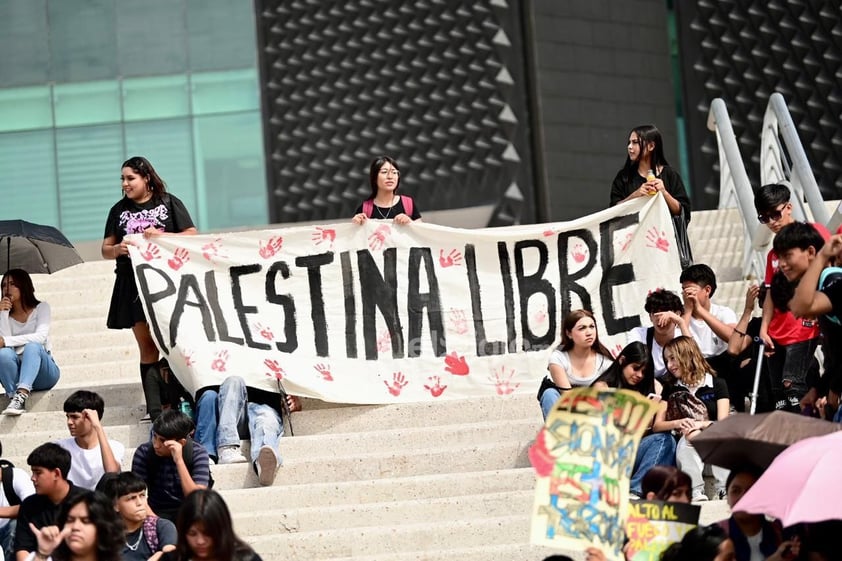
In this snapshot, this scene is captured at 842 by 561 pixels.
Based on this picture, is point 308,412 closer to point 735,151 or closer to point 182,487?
point 182,487

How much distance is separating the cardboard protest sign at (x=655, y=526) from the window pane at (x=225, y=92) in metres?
11.7

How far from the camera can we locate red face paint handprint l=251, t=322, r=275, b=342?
9766 millimetres

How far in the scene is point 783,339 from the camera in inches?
337

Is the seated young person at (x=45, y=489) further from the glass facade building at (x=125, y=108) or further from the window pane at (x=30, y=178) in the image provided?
the window pane at (x=30, y=178)

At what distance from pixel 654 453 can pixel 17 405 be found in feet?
12.3

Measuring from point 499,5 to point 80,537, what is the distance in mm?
11402

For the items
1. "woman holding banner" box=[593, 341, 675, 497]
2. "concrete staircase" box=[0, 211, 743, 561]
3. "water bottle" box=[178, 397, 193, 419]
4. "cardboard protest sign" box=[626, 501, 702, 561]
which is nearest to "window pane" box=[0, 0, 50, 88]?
"concrete staircase" box=[0, 211, 743, 561]

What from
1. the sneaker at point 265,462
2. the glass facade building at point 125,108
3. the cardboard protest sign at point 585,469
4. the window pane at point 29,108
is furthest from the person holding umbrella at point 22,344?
the window pane at point 29,108

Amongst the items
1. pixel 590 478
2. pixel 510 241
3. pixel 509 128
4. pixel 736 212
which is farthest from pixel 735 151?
pixel 590 478

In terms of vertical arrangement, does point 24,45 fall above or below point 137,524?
above

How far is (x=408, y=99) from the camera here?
55.8 feet

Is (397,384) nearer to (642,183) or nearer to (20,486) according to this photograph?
(642,183)

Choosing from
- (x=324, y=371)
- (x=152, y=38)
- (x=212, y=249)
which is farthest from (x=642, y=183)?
(x=152, y=38)

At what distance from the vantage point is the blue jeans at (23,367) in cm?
967
